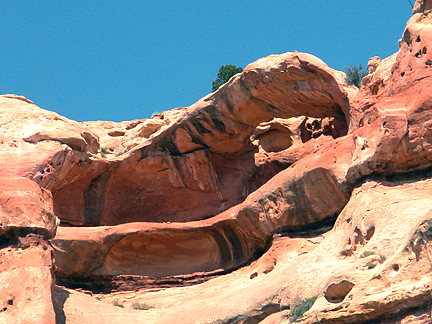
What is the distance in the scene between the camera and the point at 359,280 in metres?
14.8

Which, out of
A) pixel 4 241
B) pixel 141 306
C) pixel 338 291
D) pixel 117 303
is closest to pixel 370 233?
pixel 338 291

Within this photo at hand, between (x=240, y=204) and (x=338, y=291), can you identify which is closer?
(x=338, y=291)

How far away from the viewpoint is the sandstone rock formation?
16578mm

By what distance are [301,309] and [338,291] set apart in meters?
1.20

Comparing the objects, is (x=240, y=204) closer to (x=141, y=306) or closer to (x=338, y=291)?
(x=141, y=306)

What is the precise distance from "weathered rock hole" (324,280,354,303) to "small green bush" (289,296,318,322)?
0.68 metres

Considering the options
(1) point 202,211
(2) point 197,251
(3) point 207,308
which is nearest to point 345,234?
(3) point 207,308

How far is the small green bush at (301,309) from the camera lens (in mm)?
15914

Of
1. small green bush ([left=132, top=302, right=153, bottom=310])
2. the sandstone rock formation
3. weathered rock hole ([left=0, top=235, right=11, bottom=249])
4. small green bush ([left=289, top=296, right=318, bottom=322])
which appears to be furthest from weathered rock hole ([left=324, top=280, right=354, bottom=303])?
weathered rock hole ([left=0, top=235, right=11, bottom=249])

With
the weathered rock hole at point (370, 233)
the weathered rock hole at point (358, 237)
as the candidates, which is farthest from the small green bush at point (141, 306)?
the weathered rock hole at point (370, 233)

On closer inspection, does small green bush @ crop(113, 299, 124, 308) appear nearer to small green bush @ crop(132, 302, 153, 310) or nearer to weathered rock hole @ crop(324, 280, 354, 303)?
small green bush @ crop(132, 302, 153, 310)

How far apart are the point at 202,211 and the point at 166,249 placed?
8.53ft

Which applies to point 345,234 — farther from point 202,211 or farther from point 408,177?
point 202,211

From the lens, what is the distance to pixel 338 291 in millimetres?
15117
